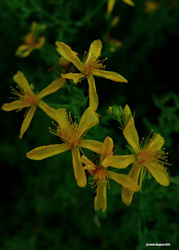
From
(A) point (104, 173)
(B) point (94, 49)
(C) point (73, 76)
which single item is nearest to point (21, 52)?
(B) point (94, 49)

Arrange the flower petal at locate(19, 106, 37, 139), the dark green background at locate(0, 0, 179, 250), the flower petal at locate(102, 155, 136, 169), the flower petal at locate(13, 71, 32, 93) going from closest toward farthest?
the flower petal at locate(102, 155, 136, 169)
the flower petal at locate(19, 106, 37, 139)
the flower petal at locate(13, 71, 32, 93)
the dark green background at locate(0, 0, 179, 250)

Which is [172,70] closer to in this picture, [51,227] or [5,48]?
[5,48]

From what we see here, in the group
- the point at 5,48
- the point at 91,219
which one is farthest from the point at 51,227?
the point at 5,48

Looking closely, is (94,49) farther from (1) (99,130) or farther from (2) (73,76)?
(1) (99,130)

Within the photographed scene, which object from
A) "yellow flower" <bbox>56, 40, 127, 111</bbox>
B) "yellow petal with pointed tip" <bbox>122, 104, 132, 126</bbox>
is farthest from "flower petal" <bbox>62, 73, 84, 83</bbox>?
"yellow petal with pointed tip" <bbox>122, 104, 132, 126</bbox>

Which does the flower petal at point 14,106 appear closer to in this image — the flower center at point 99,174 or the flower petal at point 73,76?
the flower petal at point 73,76

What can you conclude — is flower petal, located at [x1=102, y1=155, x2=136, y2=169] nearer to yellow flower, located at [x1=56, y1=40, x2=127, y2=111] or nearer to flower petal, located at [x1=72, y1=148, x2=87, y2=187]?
flower petal, located at [x1=72, y1=148, x2=87, y2=187]
